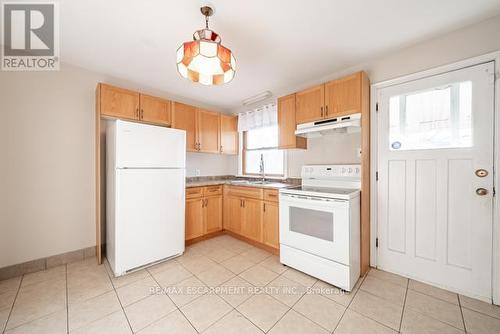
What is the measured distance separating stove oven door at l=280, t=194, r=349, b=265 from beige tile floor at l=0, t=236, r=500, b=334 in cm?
34

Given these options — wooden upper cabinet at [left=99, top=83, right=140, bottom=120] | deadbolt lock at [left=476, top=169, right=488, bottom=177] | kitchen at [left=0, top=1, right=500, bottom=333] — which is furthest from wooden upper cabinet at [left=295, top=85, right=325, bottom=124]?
wooden upper cabinet at [left=99, top=83, right=140, bottom=120]

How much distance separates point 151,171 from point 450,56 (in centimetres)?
325

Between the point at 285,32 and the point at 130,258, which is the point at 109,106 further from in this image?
the point at 285,32

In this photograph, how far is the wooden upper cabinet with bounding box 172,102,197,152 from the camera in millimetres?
2941

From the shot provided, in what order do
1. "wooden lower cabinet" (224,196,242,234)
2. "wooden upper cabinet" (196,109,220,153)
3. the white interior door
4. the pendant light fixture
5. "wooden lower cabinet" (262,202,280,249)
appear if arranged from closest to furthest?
the pendant light fixture → the white interior door → "wooden lower cabinet" (262,202,280,249) → "wooden lower cabinet" (224,196,242,234) → "wooden upper cabinet" (196,109,220,153)

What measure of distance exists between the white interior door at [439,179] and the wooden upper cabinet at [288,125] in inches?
37.7

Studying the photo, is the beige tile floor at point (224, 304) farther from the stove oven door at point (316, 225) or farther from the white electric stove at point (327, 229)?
the stove oven door at point (316, 225)

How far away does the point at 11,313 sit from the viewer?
60.6 inches

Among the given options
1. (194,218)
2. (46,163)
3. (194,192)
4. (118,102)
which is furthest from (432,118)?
(46,163)

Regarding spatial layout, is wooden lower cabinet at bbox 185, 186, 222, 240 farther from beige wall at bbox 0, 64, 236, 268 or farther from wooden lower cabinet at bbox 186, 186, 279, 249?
beige wall at bbox 0, 64, 236, 268

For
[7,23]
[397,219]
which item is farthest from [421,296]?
[7,23]

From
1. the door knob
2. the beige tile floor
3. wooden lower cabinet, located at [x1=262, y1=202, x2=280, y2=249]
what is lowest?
the beige tile floor

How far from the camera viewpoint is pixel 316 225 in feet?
6.72

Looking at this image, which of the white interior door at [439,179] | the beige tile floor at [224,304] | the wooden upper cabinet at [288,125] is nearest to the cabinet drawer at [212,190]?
the beige tile floor at [224,304]
